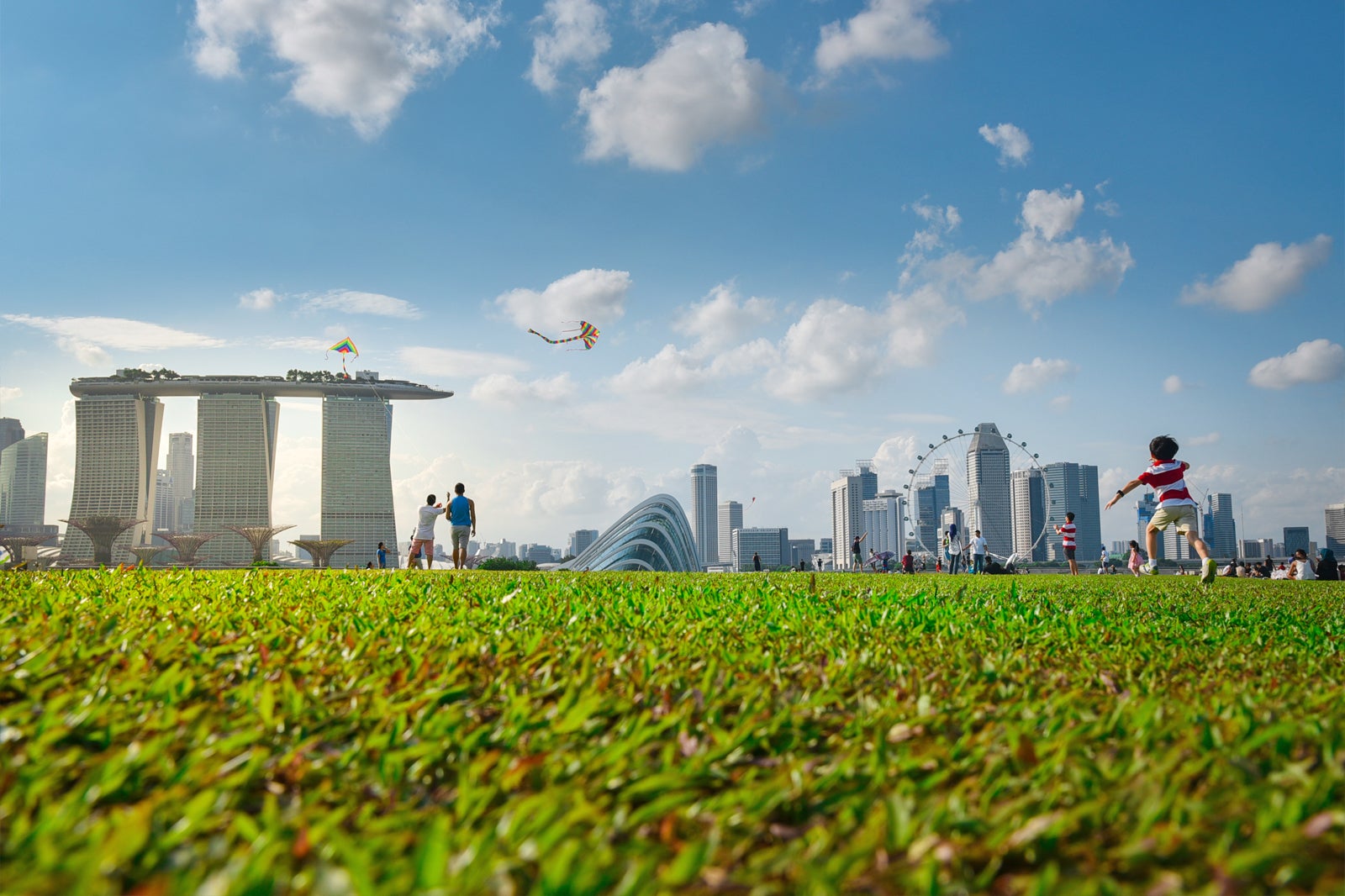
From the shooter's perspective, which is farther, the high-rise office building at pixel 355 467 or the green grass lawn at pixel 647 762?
the high-rise office building at pixel 355 467

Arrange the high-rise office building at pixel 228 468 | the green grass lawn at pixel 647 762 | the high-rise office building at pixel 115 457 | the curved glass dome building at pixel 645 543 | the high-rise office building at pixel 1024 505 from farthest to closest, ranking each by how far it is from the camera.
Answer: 1. the high-rise office building at pixel 228 468
2. the high-rise office building at pixel 115 457
3. the high-rise office building at pixel 1024 505
4. the curved glass dome building at pixel 645 543
5. the green grass lawn at pixel 647 762

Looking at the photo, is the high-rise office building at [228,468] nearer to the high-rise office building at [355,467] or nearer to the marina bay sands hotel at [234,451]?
the marina bay sands hotel at [234,451]

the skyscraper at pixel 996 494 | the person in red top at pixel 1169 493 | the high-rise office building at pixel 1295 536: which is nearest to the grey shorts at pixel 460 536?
the person in red top at pixel 1169 493

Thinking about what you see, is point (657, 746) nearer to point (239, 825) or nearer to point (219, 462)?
point (239, 825)

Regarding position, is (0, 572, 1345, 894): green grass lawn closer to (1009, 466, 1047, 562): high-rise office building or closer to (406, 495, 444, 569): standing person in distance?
(406, 495, 444, 569): standing person in distance

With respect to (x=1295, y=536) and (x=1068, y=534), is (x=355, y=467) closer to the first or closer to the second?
(x=1068, y=534)

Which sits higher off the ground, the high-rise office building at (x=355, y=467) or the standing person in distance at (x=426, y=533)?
the high-rise office building at (x=355, y=467)
